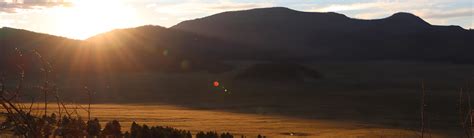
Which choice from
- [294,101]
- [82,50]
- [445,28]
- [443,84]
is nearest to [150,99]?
[294,101]

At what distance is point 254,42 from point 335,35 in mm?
18020

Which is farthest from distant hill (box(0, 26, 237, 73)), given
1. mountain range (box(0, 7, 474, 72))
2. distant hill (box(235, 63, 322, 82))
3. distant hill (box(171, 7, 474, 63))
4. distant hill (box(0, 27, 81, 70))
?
distant hill (box(171, 7, 474, 63))

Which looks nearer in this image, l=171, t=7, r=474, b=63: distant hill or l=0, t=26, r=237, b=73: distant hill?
l=0, t=26, r=237, b=73: distant hill

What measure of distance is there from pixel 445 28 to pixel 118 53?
3226 inches

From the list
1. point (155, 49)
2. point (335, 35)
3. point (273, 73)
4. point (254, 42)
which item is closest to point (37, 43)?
point (155, 49)

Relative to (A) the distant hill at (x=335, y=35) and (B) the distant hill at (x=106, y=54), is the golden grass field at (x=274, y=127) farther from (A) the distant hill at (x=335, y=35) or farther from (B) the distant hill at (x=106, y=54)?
(A) the distant hill at (x=335, y=35)

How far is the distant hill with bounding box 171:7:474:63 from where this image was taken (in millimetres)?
117562

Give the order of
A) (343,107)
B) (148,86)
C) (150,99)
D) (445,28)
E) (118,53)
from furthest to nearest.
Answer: (445,28)
(118,53)
(148,86)
(150,99)
(343,107)

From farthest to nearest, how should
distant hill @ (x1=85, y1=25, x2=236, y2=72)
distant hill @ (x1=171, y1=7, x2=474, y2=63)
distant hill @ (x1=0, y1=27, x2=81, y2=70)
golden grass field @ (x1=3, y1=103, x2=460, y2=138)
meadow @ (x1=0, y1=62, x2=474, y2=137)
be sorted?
1. distant hill @ (x1=171, y1=7, x2=474, y2=63)
2. distant hill @ (x1=85, y1=25, x2=236, y2=72)
3. distant hill @ (x1=0, y1=27, x2=81, y2=70)
4. meadow @ (x1=0, y1=62, x2=474, y2=137)
5. golden grass field @ (x1=3, y1=103, x2=460, y2=138)

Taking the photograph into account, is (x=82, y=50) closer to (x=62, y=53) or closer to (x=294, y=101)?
(x=62, y=53)

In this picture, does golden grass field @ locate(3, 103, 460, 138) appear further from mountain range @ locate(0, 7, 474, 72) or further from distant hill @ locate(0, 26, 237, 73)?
distant hill @ locate(0, 26, 237, 73)

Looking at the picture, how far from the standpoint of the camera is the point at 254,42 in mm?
137625

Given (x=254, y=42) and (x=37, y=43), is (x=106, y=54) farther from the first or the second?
(x=254, y=42)

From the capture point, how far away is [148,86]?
58.3 meters
